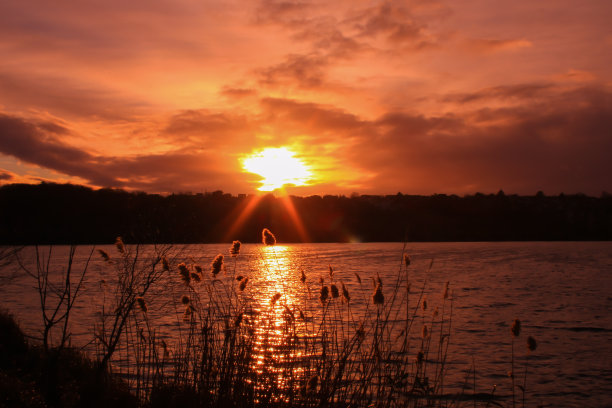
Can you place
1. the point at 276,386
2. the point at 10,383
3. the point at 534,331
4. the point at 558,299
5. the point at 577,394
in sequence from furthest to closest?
the point at 558,299
the point at 534,331
the point at 577,394
the point at 276,386
the point at 10,383

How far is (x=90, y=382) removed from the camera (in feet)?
25.4

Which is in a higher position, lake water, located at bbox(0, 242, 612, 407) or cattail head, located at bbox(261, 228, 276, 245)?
cattail head, located at bbox(261, 228, 276, 245)

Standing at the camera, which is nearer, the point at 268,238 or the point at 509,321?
the point at 268,238

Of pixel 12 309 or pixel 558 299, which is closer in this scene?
pixel 12 309

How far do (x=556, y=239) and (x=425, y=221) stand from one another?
41.0 metres

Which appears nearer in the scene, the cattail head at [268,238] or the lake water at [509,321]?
the cattail head at [268,238]

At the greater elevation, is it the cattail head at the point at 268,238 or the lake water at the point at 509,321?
the cattail head at the point at 268,238

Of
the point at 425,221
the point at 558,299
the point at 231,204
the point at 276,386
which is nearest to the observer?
the point at 276,386

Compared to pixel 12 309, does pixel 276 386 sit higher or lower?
higher

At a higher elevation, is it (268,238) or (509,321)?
(268,238)

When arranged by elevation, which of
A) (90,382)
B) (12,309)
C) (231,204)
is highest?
(231,204)

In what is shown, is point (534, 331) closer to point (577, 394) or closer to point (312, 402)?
point (577, 394)

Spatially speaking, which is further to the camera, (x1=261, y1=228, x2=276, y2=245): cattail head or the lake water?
the lake water

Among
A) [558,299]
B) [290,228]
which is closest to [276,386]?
[558,299]
